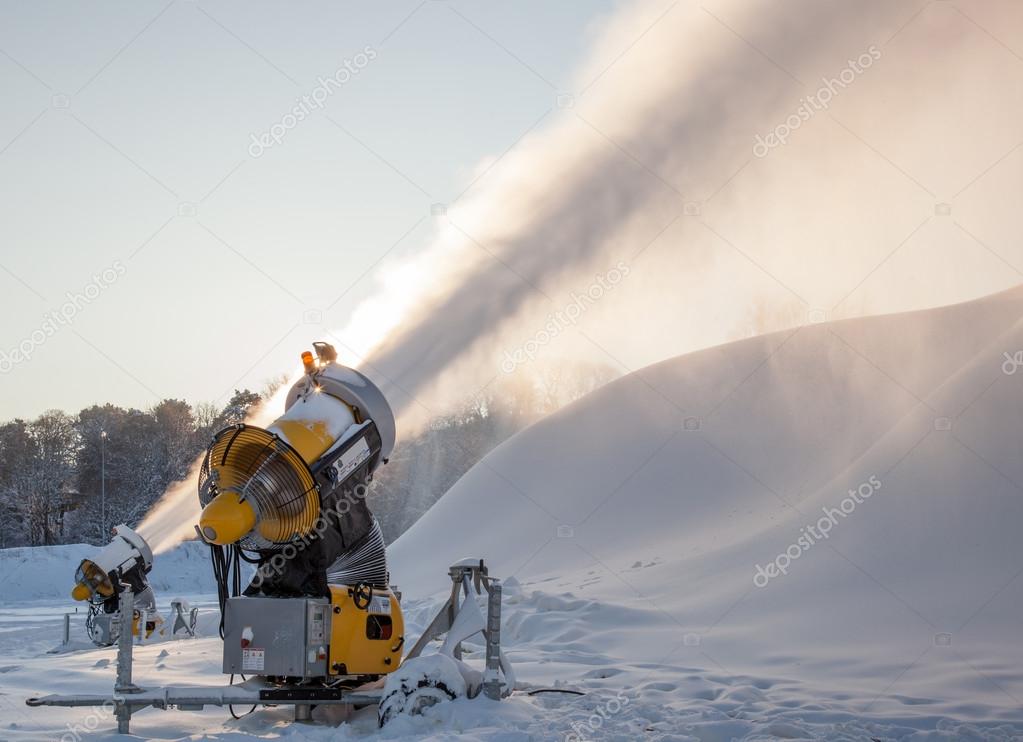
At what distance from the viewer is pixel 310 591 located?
7762 mm

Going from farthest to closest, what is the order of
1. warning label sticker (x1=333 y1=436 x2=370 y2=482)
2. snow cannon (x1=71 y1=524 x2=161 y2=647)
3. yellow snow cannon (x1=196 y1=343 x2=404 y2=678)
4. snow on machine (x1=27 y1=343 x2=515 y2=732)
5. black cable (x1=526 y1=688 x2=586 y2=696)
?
snow cannon (x1=71 y1=524 x2=161 y2=647)
black cable (x1=526 y1=688 x2=586 y2=696)
warning label sticker (x1=333 y1=436 x2=370 y2=482)
yellow snow cannon (x1=196 y1=343 x2=404 y2=678)
snow on machine (x1=27 y1=343 x2=515 y2=732)

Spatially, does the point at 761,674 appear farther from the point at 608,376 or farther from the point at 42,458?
the point at 42,458

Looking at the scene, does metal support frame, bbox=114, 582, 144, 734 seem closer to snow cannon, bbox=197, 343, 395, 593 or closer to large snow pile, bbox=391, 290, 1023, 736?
snow cannon, bbox=197, 343, 395, 593

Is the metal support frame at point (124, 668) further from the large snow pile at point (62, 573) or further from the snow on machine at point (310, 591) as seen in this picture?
the large snow pile at point (62, 573)

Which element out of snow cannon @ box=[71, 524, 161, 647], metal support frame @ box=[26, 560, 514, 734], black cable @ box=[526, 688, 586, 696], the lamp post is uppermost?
the lamp post

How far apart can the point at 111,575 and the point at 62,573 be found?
81.2 feet

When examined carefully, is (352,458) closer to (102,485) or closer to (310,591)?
(310,591)

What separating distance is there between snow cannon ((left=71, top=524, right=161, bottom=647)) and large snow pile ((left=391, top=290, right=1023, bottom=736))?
5.55 metres

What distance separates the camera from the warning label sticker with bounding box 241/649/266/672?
7414 millimetres

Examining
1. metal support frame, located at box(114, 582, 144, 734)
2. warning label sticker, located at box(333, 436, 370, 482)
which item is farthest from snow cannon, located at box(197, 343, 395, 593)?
metal support frame, located at box(114, 582, 144, 734)

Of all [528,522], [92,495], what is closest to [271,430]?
[528,522]

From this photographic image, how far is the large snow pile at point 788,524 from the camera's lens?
31.6ft

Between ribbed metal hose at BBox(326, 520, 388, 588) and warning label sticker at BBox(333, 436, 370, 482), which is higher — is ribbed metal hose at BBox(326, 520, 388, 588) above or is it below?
below

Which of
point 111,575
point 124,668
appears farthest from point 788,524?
point 124,668
